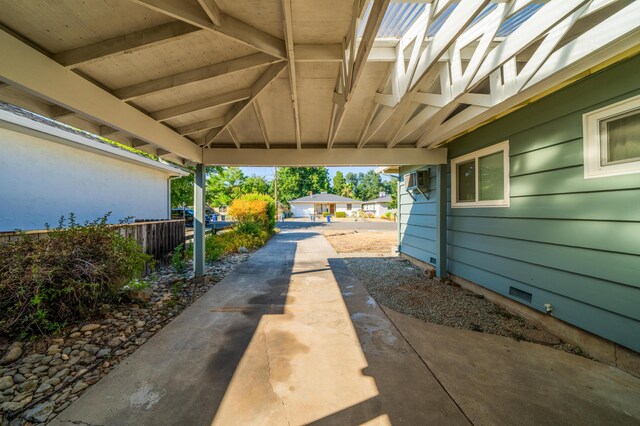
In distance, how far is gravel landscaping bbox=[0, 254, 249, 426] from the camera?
5.77ft

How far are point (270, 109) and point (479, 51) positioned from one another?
262 cm

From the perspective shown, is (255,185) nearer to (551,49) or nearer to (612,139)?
(551,49)

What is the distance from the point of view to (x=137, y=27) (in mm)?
1892

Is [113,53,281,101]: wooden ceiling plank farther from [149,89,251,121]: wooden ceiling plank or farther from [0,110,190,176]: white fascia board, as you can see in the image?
[0,110,190,176]: white fascia board

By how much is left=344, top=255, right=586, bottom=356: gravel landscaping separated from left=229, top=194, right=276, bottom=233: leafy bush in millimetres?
6803

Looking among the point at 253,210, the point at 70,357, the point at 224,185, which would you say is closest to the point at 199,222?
the point at 70,357

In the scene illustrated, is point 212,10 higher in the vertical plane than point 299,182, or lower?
lower

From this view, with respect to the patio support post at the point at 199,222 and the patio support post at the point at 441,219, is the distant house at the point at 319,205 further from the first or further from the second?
the patio support post at the point at 441,219

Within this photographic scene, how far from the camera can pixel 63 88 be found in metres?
2.00

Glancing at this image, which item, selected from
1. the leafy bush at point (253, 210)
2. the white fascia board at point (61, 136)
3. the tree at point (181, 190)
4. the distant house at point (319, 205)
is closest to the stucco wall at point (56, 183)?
the white fascia board at point (61, 136)

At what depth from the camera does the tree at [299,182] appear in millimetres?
36562

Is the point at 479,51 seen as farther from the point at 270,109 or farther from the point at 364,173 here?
the point at 364,173

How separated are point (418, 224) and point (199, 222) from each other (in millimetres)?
5198

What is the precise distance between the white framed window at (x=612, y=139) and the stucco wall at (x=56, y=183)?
9.04m
